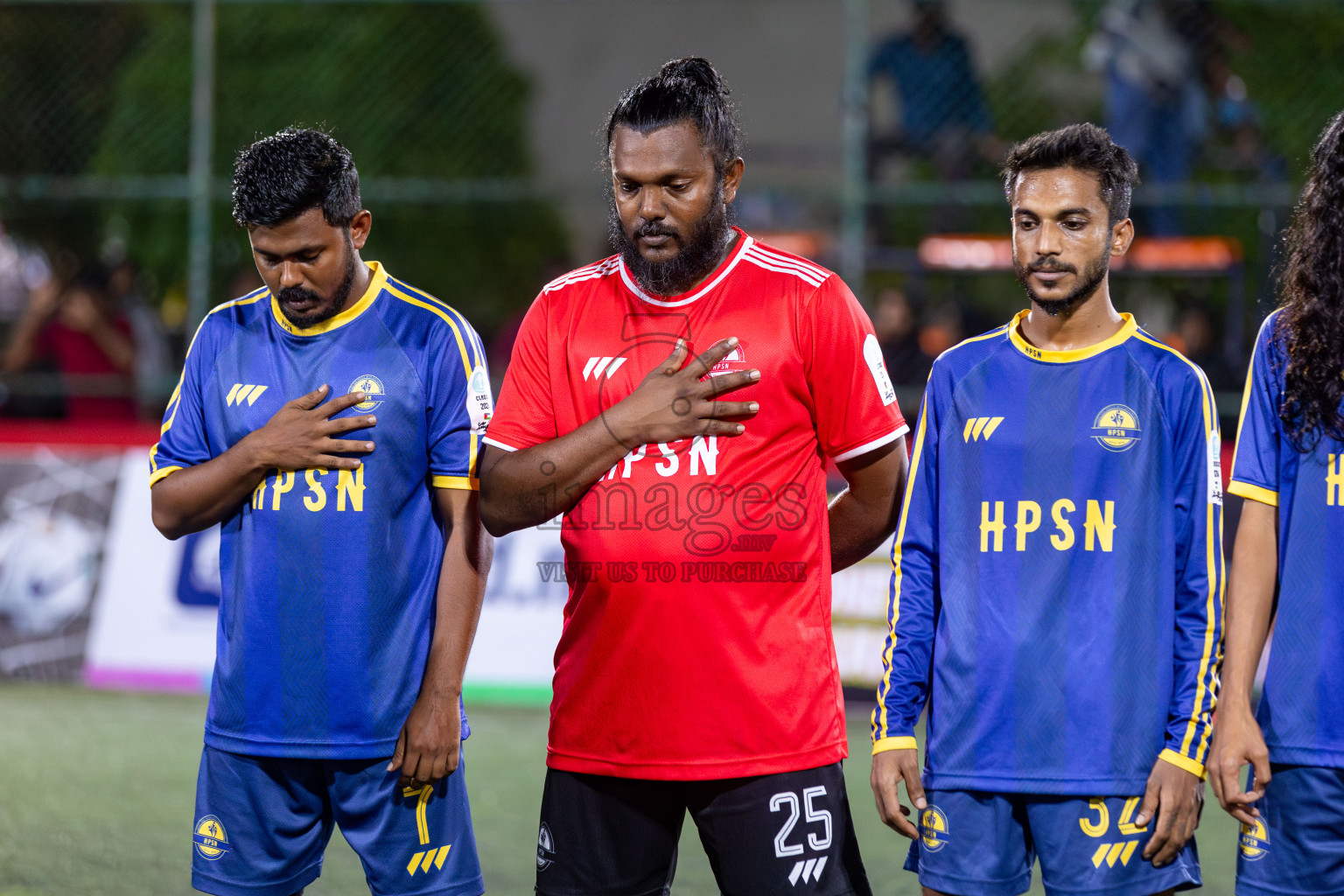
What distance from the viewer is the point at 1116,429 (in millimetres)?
2785

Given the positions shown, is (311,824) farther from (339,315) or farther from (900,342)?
(900,342)

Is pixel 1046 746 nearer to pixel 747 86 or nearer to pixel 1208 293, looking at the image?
pixel 1208 293

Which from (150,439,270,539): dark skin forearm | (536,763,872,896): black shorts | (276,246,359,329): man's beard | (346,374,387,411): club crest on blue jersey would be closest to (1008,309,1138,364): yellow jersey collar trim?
(536,763,872,896): black shorts

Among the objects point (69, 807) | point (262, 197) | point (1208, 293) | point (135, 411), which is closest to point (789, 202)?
point (1208, 293)

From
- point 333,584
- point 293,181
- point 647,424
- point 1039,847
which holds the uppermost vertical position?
point 293,181

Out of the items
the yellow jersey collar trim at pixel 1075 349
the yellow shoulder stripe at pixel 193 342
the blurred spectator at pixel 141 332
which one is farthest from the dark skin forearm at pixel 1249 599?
the blurred spectator at pixel 141 332

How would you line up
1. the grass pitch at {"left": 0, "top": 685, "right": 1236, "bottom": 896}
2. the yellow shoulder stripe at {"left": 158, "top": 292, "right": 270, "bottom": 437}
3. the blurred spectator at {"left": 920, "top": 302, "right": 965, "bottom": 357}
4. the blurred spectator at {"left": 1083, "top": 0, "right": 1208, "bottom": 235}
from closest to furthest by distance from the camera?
1. the yellow shoulder stripe at {"left": 158, "top": 292, "right": 270, "bottom": 437}
2. the grass pitch at {"left": 0, "top": 685, "right": 1236, "bottom": 896}
3. the blurred spectator at {"left": 1083, "top": 0, "right": 1208, "bottom": 235}
4. the blurred spectator at {"left": 920, "top": 302, "right": 965, "bottom": 357}

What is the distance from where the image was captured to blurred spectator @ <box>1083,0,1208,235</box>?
909 centimetres

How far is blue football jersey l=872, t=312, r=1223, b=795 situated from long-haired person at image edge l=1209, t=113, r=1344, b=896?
0.09 metres

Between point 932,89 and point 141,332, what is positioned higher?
point 932,89

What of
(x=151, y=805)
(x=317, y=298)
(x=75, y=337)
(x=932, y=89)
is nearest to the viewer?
(x=317, y=298)

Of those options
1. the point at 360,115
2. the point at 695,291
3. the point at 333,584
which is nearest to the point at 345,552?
the point at 333,584

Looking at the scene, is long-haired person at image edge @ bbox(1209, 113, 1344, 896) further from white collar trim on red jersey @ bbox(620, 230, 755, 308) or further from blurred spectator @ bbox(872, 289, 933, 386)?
blurred spectator @ bbox(872, 289, 933, 386)

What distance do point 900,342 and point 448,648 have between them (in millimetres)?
6379
